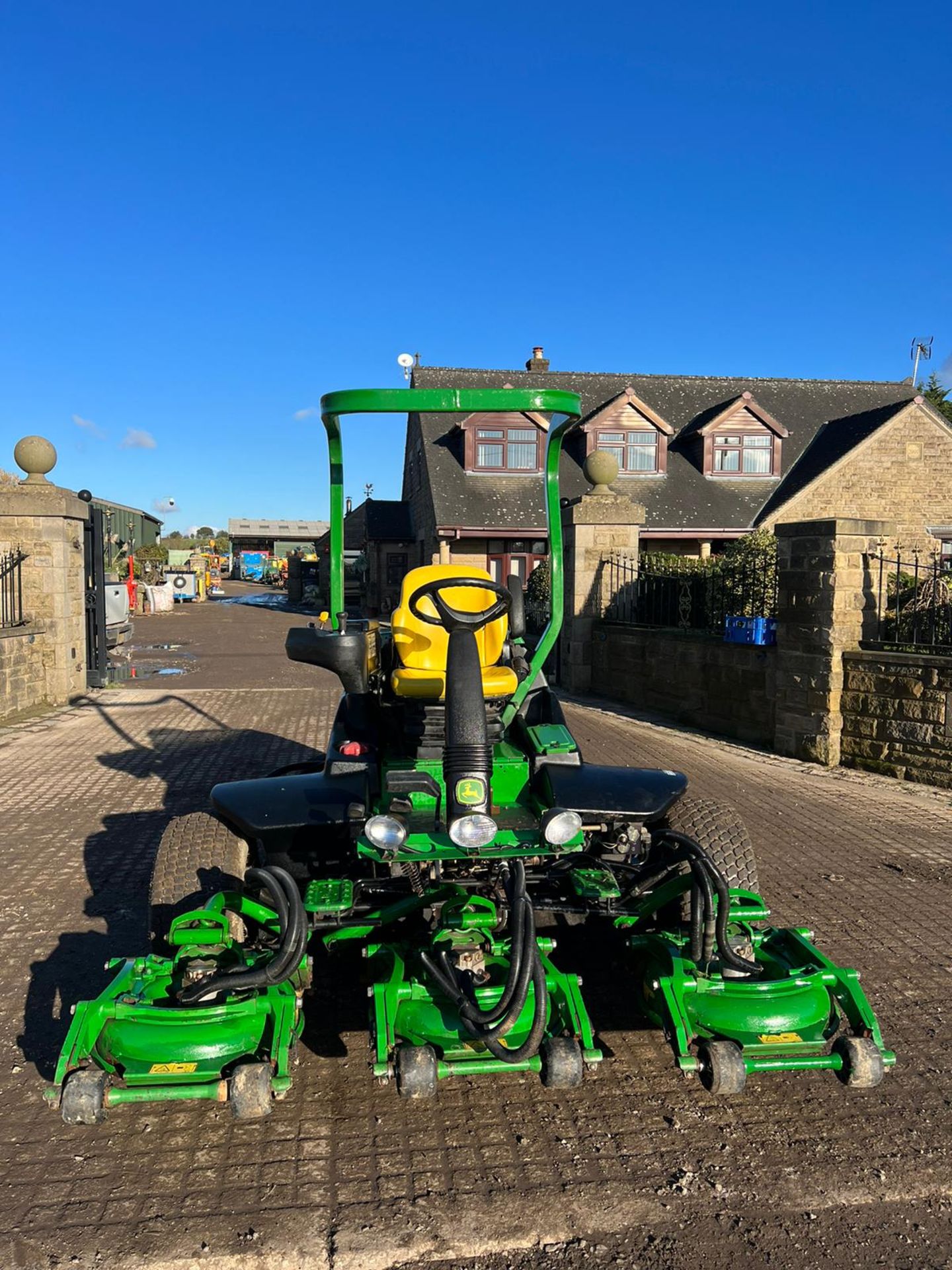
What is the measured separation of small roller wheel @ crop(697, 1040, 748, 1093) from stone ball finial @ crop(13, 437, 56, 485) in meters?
12.2

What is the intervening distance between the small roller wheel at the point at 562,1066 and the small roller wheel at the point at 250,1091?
85cm

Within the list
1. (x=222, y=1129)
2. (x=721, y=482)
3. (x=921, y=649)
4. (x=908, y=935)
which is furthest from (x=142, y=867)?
(x=721, y=482)

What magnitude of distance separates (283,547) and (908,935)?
266 feet

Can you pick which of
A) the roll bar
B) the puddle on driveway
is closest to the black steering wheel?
the roll bar

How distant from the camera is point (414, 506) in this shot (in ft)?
92.3

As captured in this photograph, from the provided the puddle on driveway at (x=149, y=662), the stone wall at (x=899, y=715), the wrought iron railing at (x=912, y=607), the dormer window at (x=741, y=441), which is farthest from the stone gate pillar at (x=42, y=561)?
the dormer window at (x=741, y=441)

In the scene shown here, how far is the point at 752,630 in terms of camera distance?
1004 cm

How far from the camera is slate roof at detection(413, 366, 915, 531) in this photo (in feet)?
74.2

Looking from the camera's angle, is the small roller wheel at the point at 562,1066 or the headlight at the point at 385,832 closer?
the small roller wheel at the point at 562,1066

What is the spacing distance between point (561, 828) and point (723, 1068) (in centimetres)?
90

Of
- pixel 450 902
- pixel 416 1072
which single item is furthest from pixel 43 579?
pixel 416 1072

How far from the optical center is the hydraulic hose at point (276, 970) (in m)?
2.95

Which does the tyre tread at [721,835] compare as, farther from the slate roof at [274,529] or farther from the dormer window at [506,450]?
the slate roof at [274,529]

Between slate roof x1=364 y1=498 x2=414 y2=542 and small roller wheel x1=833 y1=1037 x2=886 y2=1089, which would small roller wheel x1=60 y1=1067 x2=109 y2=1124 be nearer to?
small roller wheel x1=833 y1=1037 x2=886 y2=1089
